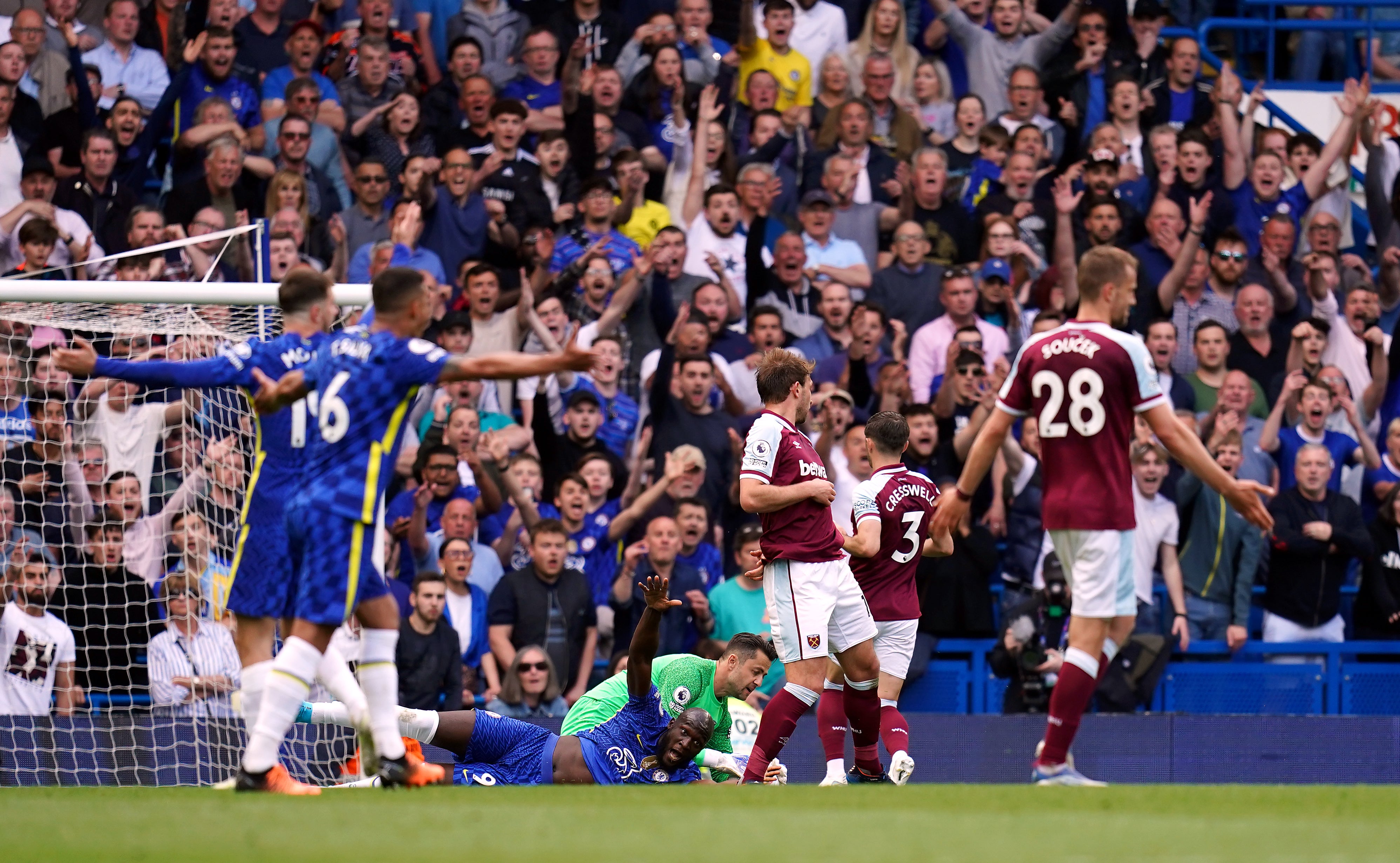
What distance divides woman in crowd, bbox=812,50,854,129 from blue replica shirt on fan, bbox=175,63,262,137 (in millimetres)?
4926

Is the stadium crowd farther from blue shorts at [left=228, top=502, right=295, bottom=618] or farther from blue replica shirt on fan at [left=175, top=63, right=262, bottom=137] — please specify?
blue shorts at [left=228, top=502, right=295, bottom=618]

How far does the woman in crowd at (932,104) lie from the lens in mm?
16875

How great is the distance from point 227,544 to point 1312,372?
884 centimetres

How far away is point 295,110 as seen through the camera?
1488 centimetres

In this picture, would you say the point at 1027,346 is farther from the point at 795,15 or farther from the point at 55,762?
the point at 795,15

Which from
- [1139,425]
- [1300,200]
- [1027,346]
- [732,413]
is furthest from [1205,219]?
[1027,346]

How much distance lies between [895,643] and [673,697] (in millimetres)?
1280

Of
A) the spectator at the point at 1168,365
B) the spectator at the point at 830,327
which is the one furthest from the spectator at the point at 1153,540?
the spectator at the point at 830,327

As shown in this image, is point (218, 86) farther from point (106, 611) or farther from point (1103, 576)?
point (1103, 576)

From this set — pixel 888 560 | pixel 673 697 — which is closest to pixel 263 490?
pixel 673 697

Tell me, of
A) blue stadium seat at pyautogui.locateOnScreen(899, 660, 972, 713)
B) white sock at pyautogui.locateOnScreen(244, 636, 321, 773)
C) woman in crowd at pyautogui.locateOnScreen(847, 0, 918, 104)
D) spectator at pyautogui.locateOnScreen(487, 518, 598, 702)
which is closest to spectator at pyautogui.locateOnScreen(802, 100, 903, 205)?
woman in crowd at pyautogui.locateOnScreen(847, 0, 918, 104)

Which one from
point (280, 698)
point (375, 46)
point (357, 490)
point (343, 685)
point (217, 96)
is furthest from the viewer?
point (375, 46)

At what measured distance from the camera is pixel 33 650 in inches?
441

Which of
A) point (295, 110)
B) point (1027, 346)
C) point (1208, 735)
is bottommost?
point (1208, 735)
